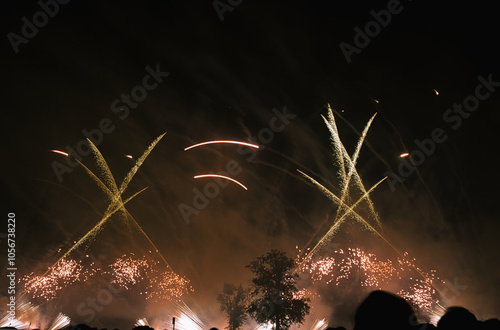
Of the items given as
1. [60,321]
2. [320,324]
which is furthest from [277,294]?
[60,321]

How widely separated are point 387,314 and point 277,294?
35.9m

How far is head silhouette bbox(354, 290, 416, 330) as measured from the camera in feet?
11.2

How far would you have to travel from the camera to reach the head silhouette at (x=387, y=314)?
11.2 ft

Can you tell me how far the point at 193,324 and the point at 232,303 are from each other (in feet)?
32.6

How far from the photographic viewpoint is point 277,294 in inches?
1457

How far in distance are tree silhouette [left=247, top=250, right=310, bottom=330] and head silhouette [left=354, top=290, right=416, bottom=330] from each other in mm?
35790

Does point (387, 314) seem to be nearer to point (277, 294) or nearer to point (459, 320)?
point (459, 320)

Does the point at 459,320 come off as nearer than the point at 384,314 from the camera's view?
No

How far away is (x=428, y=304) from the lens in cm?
4066

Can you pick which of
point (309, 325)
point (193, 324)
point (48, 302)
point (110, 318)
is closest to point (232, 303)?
point (193, 324)

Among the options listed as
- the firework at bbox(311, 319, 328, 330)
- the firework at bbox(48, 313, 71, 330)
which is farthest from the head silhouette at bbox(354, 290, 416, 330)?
the firework at bbox(48, 313, 71, 330)

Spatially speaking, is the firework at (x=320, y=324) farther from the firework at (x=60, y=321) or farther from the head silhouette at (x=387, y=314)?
the head silhouette at (x=387, y=314)

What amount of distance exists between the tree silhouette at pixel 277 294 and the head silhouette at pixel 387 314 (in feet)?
117

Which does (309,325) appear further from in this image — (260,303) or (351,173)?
(351,173)
